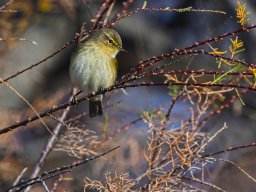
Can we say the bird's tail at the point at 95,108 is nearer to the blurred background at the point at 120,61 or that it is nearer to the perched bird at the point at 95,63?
the perched bird at the point at 95,63

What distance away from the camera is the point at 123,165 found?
491 cm

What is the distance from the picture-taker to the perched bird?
461cm

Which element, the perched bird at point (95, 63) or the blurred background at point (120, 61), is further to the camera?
the blurred background at point (120, 61)

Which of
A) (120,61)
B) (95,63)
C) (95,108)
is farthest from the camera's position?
(120,61)

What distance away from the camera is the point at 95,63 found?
4734 millimetres

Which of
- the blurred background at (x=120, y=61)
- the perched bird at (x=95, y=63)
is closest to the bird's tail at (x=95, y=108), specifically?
the perched bird at (x=95, y=63)

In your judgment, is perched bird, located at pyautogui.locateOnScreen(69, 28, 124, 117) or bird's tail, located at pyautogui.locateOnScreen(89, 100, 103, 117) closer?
perched bird, located at pyautogui.locateOnScreen(69, 28, 124, 117)

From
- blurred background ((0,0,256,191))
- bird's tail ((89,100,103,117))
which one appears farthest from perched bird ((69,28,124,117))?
blurred background ((0,0,256,191))

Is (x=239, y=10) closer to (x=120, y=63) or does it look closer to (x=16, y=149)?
(x=16, y=149)

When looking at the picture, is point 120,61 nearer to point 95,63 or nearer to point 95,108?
point 95,108

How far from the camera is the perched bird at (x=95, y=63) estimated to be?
4605 millimetres

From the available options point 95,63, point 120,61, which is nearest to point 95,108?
point 95,63

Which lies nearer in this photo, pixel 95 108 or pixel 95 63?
pixel 95 63

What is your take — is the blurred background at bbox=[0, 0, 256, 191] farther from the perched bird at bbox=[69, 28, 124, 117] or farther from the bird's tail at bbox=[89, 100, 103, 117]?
the perched bird at bbox=[69, 28, 124, 117]
